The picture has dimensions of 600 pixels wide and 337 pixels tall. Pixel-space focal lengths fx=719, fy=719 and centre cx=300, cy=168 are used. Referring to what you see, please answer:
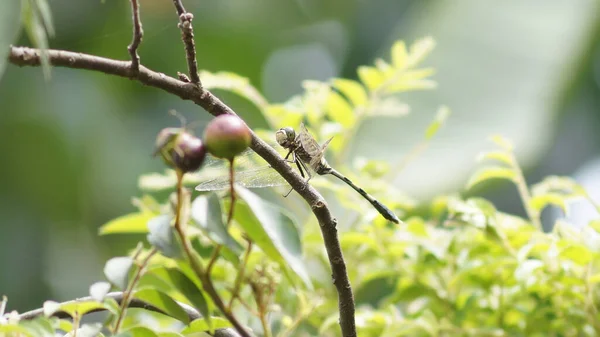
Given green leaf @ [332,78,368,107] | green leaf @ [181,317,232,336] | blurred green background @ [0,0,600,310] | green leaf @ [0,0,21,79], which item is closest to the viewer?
green leaf @ [0,0,21,79]

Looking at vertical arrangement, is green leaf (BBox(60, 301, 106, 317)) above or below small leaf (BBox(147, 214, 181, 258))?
below

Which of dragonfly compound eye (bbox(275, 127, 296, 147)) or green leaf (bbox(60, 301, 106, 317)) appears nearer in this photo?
green leaf (bbox(60, 301, 106, 317))

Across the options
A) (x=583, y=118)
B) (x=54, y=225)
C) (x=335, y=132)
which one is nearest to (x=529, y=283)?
(x=335, y=132)

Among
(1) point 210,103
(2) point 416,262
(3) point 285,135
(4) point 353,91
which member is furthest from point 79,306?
(4) point 353,91

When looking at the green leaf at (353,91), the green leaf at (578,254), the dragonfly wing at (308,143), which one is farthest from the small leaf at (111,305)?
the green leaf at (353,91)

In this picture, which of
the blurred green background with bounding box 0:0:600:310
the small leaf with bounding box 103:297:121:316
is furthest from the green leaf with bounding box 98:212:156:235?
the blurred green background with bounding box 0:0:600:310

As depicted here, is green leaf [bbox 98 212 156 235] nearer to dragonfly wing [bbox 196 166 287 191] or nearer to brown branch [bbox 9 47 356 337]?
dragonfly wing [bbox 196 166 287 191]

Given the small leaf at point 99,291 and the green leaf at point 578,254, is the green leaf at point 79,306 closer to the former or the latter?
the small leaf at point 99,291
